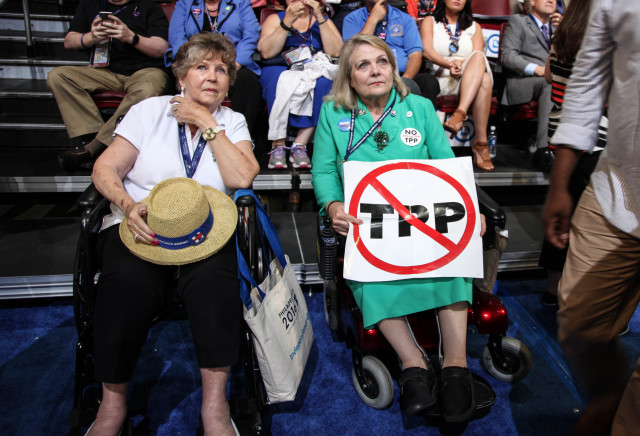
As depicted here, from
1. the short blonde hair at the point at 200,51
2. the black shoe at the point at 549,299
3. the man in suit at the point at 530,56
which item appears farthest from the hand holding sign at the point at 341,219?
the man in suit at the point at 530,56

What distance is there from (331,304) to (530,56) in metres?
2.93

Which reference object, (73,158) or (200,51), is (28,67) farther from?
(200,51)

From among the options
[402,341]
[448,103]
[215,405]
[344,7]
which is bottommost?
[215,405]

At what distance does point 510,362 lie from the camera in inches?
80.7

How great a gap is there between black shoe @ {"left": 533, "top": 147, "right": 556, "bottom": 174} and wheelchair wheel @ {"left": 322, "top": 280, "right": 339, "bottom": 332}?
6.70 ft

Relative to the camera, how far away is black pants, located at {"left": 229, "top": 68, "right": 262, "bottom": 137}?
316 centimetres

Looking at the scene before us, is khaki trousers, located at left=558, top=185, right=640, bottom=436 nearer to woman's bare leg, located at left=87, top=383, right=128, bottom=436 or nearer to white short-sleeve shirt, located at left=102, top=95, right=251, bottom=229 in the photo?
white short-sleeve shirt, located at left=102, top=95, right=251, bottom=229

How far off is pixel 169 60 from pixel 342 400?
2.63 m

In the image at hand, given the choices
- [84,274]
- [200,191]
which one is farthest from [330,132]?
[84,274]

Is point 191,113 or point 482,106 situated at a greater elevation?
point 191,113

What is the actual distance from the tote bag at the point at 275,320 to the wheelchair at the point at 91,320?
0.16 feet

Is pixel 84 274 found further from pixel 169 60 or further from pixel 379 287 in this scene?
pixel 169 60

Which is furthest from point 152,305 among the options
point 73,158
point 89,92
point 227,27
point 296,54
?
point 227,27

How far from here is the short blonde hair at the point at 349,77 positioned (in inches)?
83.6
